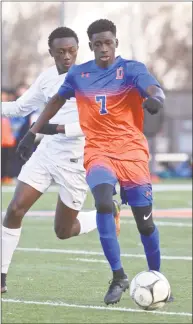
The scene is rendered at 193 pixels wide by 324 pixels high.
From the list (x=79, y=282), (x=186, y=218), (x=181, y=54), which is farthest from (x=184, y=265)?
(x=181, y=54)

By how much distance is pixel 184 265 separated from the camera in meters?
11.5

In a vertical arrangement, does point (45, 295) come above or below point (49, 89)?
below

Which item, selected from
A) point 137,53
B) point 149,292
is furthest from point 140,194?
point 137,53

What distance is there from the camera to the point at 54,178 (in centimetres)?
955

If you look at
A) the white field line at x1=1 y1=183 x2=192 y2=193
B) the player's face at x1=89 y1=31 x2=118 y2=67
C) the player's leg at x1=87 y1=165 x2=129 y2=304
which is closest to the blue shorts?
the player's leg at x1=87 y1=165 x2=129 y2=304

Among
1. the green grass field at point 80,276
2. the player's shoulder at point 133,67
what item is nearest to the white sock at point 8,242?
the green grass field at point 80,276

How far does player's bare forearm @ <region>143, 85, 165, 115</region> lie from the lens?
303 inches

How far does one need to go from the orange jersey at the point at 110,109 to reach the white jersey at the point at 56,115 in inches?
36.1

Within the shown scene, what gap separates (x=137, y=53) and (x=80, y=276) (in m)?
23.0

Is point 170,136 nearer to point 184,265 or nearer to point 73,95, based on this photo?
point 184,265

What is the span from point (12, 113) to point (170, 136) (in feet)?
82.6

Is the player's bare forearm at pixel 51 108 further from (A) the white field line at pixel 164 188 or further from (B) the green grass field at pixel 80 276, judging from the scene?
(A) the white field line at pixel 164 188

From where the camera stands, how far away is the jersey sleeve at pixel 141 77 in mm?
8109

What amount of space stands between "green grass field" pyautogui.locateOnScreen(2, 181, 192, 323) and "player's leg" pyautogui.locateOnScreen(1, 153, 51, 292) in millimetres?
353
